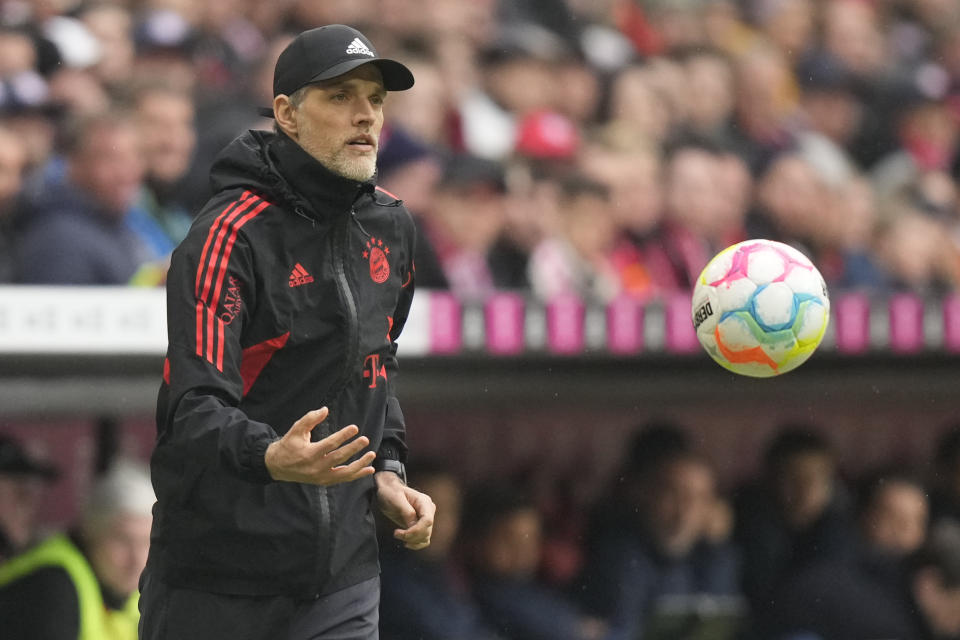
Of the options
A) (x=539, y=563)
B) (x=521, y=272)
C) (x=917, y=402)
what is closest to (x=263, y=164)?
(x=521, y=272)

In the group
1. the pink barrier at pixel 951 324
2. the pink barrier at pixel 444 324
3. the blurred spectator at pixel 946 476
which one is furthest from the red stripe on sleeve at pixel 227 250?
the blurred spectator at pixel 946 476

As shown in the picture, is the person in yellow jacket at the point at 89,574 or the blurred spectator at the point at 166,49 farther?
the blurred spectator at the point at 166,49

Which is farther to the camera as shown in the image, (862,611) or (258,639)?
(862,611)

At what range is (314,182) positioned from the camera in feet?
9.94

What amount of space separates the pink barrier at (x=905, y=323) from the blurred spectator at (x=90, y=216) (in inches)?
113

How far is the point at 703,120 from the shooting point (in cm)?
800

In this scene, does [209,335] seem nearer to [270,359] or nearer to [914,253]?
[270,359]

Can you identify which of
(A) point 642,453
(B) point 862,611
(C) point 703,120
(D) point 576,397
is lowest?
(B) point 862,611

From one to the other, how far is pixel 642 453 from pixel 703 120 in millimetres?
2259

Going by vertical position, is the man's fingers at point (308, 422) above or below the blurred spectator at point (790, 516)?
above

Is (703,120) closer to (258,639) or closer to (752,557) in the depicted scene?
(752,557)

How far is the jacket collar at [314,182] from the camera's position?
302 cm

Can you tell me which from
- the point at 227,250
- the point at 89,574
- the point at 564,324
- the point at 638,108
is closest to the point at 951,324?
the point at 564,324

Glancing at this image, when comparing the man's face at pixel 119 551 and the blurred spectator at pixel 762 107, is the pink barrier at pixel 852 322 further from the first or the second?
the man's face at pixel 119 551
